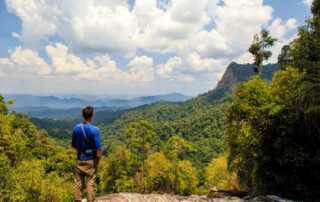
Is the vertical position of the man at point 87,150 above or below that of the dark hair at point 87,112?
below

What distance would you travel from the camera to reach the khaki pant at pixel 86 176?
22.0ft

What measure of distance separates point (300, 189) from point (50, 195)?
2047cm

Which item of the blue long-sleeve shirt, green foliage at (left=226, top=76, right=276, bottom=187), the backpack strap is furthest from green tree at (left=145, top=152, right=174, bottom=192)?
the backpack strap

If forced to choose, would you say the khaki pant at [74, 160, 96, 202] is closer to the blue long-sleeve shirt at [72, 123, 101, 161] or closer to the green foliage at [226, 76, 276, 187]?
the blue long-sleeve shirt at [72, 123, 101, 161]

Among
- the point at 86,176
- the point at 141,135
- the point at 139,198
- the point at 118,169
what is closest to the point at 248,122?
the point at 139,198

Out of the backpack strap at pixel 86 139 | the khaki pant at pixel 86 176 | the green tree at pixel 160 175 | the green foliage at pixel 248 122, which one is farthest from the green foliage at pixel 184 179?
the backpack strap at pixel 86 139

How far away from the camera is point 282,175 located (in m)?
12.6

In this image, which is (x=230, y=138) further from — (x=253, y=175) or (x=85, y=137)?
(x=85, y=137)

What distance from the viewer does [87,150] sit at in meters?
6.55

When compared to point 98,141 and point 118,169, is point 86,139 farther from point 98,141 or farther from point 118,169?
point 118,169

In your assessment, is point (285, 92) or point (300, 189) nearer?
point (300, 189)

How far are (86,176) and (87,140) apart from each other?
1117 mm

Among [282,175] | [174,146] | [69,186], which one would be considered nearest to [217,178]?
[174,146]

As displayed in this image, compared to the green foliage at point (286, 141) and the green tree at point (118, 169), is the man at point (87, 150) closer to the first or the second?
the green foliage at point (286, 141)
